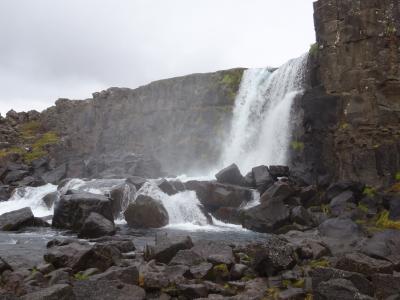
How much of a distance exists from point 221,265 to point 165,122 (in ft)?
145

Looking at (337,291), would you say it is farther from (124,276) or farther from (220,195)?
(220,195)

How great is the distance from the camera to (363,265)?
12242 mm

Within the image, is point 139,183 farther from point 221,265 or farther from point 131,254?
point 221,265

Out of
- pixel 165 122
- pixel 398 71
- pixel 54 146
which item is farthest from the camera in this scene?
pixel 54 146

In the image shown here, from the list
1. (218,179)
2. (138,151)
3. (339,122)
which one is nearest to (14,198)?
(218,179)

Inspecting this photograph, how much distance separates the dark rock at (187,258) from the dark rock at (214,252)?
1.28ft

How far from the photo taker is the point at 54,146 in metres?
66.0

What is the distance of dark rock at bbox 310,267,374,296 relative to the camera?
10.9 m

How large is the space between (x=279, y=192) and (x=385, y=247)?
39.4 feet

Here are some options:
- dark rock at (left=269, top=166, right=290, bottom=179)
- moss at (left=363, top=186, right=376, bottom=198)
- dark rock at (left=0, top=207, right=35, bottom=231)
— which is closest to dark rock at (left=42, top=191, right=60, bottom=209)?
dark rock at (left=0, top=207, right=35, bottom=231)

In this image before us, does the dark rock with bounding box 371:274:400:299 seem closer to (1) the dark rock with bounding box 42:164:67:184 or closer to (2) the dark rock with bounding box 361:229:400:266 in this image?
(2) the dark rock with bounding box 361:229:400:266

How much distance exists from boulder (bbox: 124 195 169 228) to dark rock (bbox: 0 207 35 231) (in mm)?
5605

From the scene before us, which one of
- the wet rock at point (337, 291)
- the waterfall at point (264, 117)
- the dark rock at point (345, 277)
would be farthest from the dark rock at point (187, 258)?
the waterfall at point (264, 117)

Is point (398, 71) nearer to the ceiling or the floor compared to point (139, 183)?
nearer to the ceiling
